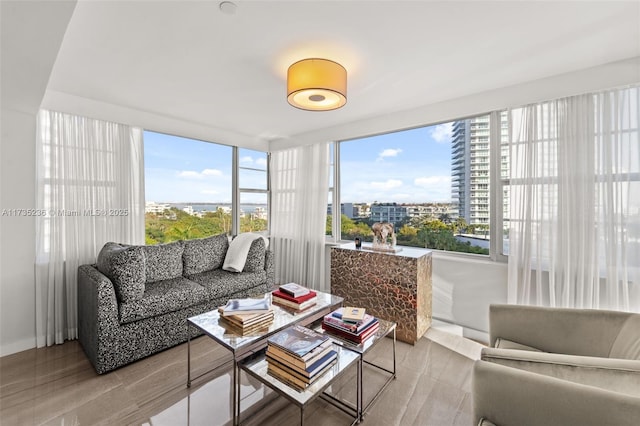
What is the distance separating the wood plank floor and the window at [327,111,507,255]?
4.12 feet

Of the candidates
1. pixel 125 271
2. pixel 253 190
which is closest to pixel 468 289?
pixel 125 271

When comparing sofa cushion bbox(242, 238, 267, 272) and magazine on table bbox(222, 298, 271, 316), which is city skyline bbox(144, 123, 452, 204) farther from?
magazine on table bbox(222, 298, 271, 316)

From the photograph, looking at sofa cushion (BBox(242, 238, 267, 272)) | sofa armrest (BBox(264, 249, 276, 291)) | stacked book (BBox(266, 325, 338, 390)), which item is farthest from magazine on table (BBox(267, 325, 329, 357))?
sofa armrest (BBox(264, 249, 276, 291))

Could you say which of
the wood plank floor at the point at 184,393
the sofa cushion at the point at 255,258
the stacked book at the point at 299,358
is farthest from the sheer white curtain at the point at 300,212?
the stacked book at the point at 299,358

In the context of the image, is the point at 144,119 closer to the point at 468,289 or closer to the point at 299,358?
the point at 299,358

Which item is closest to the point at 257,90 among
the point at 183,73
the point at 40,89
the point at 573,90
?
the point at 183,73

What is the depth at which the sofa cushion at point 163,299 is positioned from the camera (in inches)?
85.9

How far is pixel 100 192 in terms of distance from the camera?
112 inches

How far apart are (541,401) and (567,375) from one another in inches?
11.0

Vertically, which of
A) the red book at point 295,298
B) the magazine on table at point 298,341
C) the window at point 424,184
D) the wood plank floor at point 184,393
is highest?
the window at point 424,184

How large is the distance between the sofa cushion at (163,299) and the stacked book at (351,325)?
4.59 ft

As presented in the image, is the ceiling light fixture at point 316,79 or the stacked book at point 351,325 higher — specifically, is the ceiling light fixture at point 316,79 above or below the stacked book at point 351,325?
above

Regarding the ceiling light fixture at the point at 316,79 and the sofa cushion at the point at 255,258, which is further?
the sofa cushion at the point at 255,258

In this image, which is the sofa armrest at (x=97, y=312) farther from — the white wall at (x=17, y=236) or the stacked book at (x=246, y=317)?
the stacked book at (x=246, y=317)
